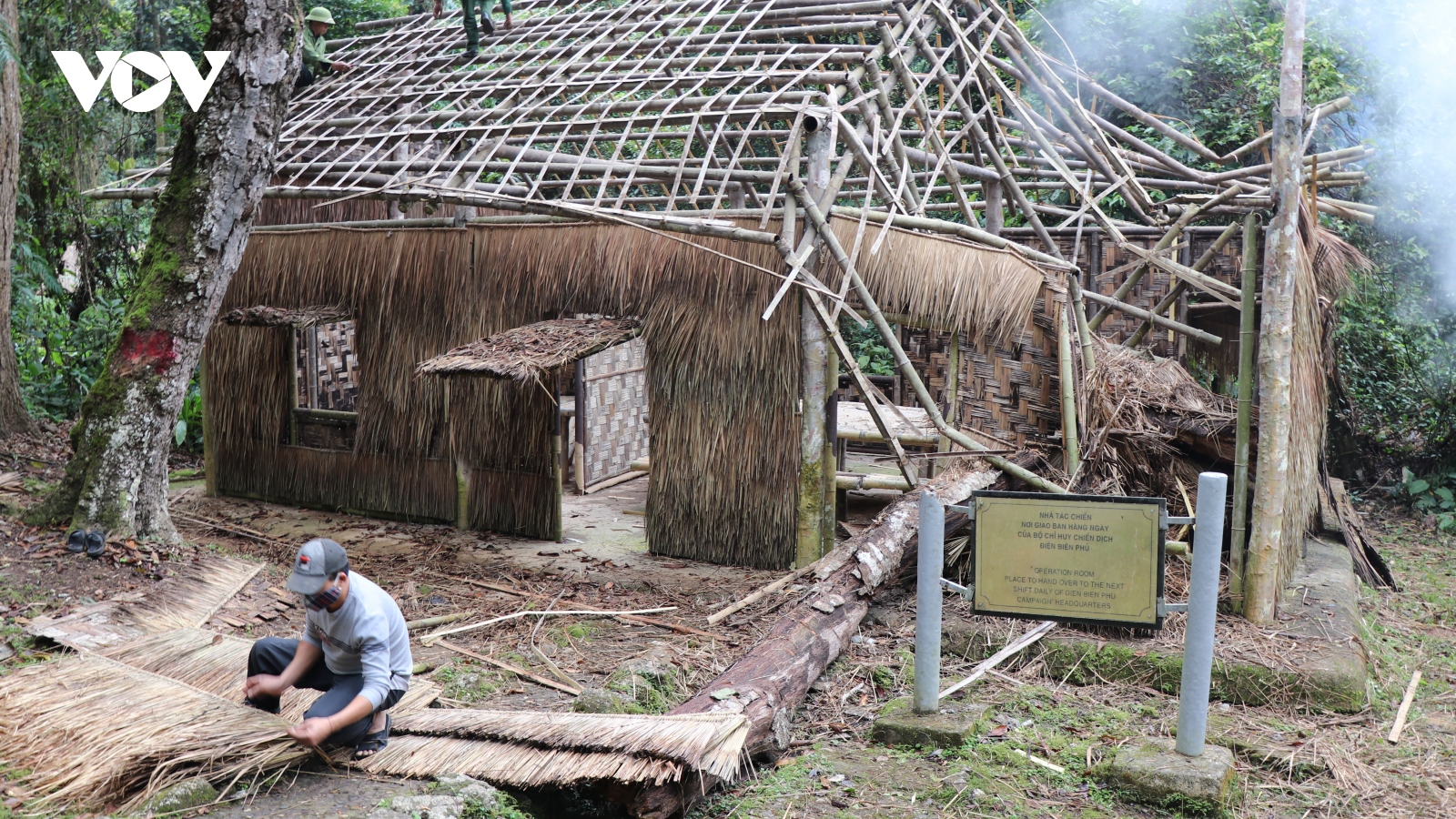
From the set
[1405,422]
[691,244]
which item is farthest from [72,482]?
[1405,422]

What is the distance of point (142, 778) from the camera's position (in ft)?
12.6

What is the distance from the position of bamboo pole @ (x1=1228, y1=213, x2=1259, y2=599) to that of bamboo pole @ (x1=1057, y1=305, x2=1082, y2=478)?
1059mm

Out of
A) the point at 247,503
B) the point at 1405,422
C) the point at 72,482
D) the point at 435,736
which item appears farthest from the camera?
the point at 1405,422

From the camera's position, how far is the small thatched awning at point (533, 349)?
24.0 ft

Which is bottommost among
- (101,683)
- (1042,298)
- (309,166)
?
(101,683)

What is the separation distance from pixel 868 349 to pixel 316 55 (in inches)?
316

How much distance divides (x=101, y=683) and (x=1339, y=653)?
20.0ft

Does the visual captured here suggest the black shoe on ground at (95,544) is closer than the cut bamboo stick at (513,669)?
No

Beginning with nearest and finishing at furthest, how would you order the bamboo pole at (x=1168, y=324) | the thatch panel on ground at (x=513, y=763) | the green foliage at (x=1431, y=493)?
the thatch panel on ground at (x=513, y=763) → the bamboo pole at (x=1168, y=324) → the green foliage at (x=1431, y=493)

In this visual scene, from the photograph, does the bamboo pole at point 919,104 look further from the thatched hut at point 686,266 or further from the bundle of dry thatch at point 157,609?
the bundle of dry thatch at point 157,609

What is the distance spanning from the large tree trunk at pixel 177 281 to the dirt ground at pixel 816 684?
0.41 m

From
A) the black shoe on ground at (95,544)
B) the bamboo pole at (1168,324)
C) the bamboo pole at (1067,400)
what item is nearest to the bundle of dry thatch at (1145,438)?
the bamboo pole at (1067,400)

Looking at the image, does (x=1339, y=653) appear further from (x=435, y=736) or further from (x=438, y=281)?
(x=438, y=281)

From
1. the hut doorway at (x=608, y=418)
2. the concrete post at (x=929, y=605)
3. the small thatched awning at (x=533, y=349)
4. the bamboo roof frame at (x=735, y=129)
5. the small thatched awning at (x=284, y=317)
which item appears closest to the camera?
the concrete post at (x=929, y=605)
